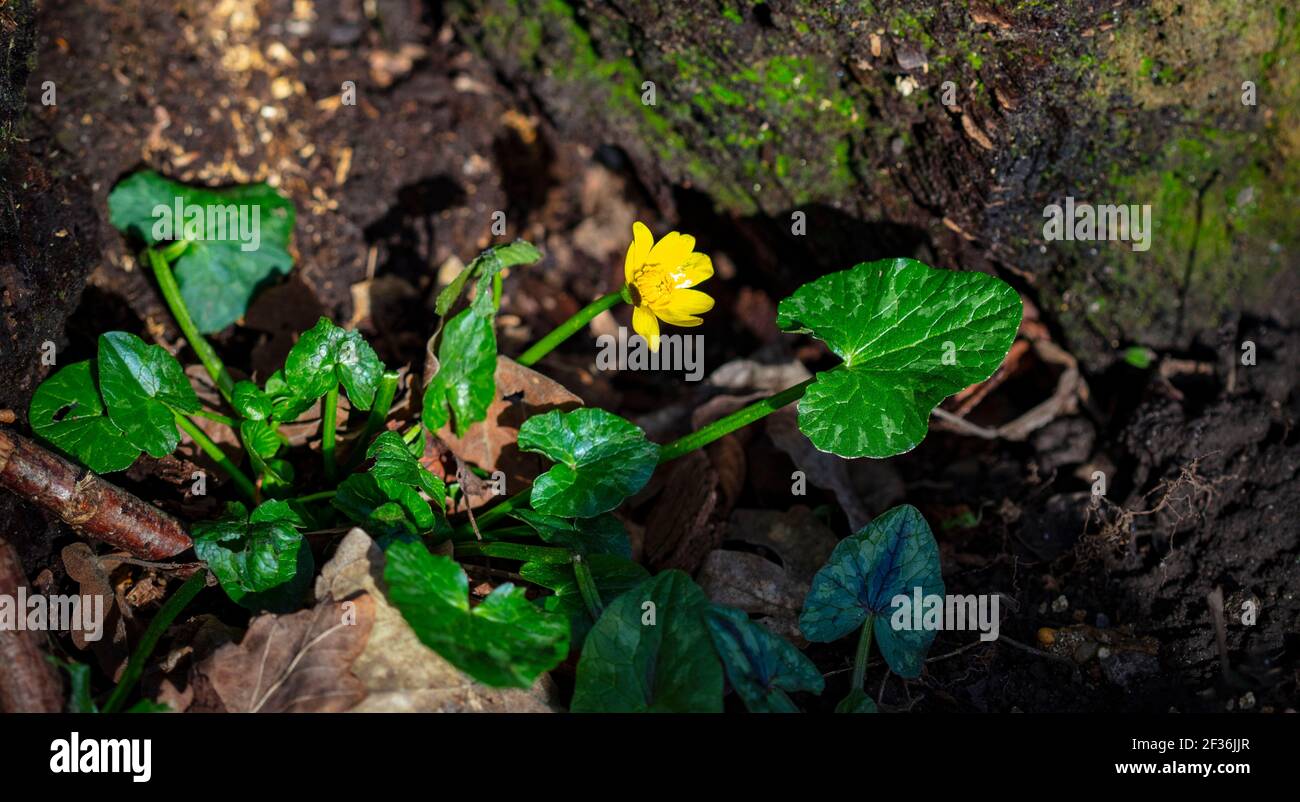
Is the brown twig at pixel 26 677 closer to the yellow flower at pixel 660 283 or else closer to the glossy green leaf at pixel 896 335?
the yellow flower at pixel 660 283

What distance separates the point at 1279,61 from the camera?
2.92 m

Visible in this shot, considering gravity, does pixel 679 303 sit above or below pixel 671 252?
below

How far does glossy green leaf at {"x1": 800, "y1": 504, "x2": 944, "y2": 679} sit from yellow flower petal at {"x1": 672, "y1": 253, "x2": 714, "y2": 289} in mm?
785

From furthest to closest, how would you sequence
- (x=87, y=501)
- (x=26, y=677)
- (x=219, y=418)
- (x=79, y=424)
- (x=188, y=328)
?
(x=188, y=328), (x=219, y=418), (x=79, y=424), (x=87, y=501), (x=26, y=677)

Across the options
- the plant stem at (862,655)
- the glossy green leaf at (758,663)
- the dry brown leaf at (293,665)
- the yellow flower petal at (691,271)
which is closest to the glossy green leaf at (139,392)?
the dry brown leaf at (293,665)

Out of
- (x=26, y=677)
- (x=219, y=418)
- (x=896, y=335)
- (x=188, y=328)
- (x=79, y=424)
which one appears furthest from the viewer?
(x=188, y=328)

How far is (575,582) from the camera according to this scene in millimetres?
2469

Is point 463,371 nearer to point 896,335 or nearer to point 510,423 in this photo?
point 510,423

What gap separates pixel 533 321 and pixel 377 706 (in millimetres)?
1848

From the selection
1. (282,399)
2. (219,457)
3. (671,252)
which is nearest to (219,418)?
(219,457)

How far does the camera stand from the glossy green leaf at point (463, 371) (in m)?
2.60

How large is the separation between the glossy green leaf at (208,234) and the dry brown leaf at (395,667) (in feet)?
3.90

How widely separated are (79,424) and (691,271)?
1.58 m
